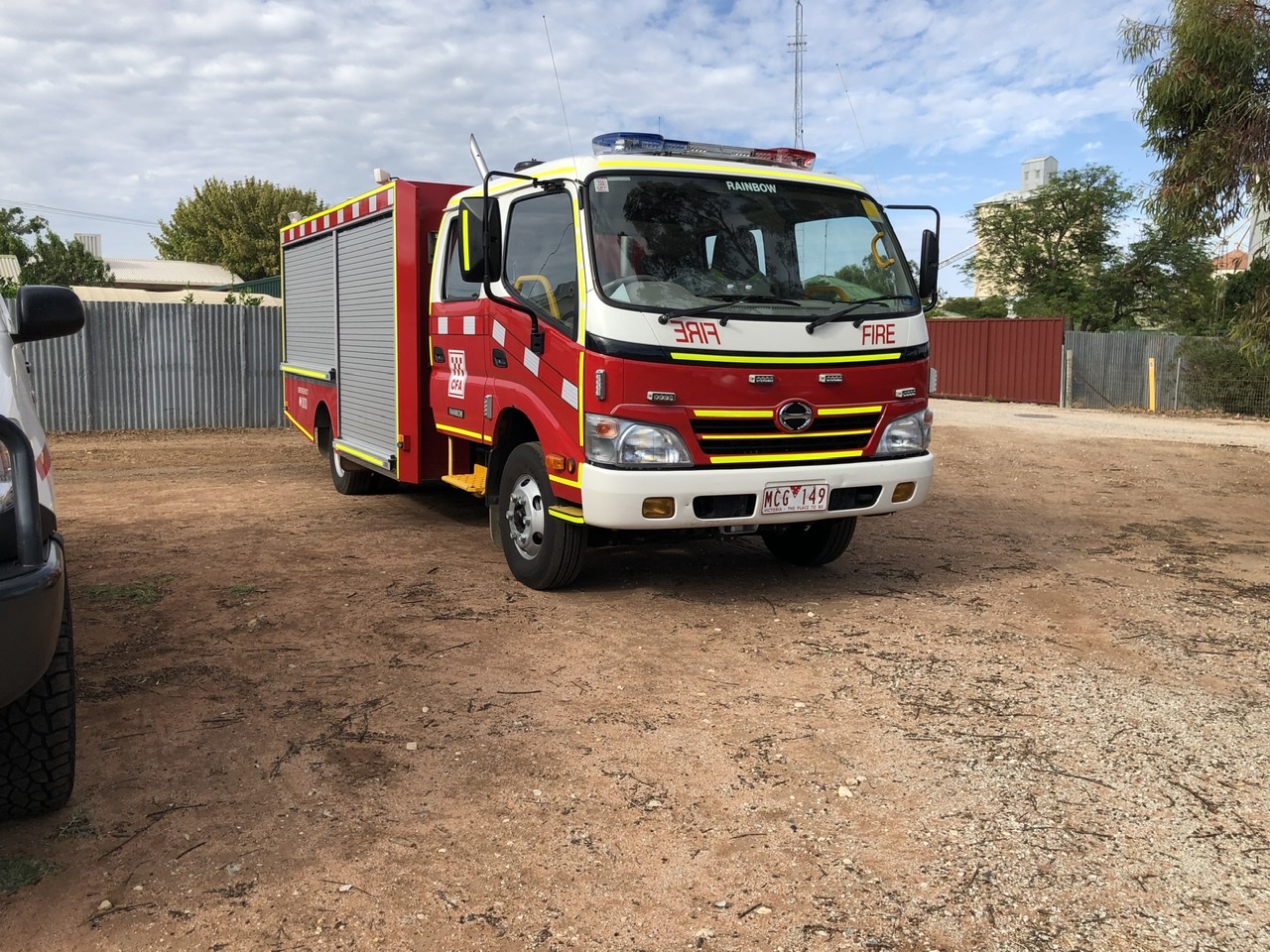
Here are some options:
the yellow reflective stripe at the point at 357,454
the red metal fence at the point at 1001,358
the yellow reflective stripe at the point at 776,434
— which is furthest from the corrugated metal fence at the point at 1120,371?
the yellow reflective stripe at the point at 776,434

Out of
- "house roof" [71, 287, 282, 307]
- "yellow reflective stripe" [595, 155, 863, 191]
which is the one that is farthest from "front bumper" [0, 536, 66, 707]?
"house roof" [71, 287, 282, 307]

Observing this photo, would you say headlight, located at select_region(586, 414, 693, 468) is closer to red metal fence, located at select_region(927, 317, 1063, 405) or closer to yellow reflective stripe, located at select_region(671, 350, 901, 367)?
yellow reflective stripe, located at select_region(671, 350, 901, 367)

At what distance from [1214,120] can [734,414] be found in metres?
6.44

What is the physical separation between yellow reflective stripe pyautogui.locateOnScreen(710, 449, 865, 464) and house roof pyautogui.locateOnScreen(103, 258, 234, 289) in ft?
141

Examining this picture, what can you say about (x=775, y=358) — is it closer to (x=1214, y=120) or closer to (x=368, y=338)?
(x=368, y=338)

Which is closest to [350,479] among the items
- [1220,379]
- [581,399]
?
[581,399]

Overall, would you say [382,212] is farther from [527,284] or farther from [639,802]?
[639,802]

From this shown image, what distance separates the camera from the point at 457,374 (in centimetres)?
697

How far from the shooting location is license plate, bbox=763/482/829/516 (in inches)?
221

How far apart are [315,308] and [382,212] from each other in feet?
7.38

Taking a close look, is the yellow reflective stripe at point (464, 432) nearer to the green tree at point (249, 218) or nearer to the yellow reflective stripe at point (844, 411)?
the yellow reflective stripe at point (844, 411)

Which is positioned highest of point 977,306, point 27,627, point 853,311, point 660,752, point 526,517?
point 977,306

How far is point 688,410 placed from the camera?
17.7ft

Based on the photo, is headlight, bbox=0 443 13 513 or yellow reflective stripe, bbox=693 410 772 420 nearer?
headlight, bbox=0 443 13 513
